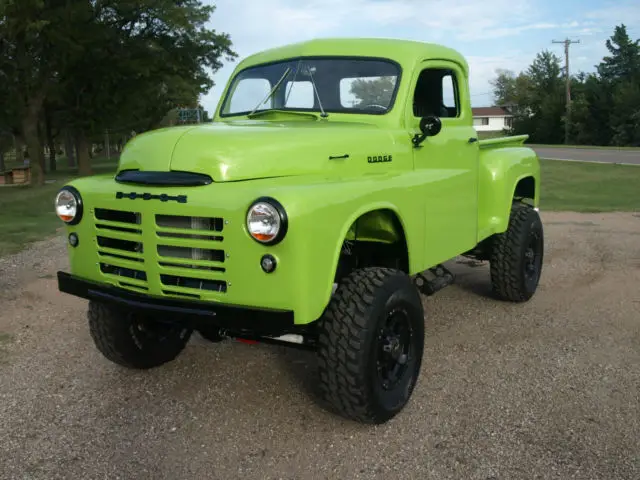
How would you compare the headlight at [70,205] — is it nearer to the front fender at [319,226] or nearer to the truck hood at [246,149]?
the truck hood at [246,149]

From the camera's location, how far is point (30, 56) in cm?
2166

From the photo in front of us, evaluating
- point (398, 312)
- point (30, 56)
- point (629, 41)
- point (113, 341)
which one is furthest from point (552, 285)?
point (629, 41)

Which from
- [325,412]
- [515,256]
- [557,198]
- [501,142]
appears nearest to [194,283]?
[325,412]

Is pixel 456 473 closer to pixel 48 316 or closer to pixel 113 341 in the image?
pixel 113 341

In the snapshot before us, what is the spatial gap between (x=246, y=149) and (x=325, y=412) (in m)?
1.53

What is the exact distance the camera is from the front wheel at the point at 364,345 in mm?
3188

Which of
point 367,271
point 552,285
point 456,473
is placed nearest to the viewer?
point 456,473

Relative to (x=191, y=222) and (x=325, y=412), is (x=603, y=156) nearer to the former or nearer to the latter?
(x=325, y=412)

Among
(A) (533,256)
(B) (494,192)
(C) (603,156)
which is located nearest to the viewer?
(B) (494,192)

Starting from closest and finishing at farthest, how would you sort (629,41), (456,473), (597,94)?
(456,473) < (597,94) < (629,41)

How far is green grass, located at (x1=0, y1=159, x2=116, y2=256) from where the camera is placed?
988 cm

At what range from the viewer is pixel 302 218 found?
114 inches

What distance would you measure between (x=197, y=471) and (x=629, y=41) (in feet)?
196

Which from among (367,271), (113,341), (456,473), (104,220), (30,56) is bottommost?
(456,473)
